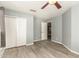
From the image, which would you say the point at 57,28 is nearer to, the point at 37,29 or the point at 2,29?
the point at 37,29

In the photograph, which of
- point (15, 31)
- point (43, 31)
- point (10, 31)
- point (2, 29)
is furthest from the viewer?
point (43, 31)

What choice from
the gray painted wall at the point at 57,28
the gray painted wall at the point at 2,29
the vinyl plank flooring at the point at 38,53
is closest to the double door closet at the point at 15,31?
the gray painted wall at the point at 2,29

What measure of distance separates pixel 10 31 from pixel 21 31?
0.86 metres

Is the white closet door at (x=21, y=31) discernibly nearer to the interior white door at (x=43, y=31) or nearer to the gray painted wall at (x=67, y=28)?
the gray painted wall at (x=67, y=28)

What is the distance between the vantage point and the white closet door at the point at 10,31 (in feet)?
19.3

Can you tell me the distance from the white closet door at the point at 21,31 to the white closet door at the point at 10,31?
0.32 meters

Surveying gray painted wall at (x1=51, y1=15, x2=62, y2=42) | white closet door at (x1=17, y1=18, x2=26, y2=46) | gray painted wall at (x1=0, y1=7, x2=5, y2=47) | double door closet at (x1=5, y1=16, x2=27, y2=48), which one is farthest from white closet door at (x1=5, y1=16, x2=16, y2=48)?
gray painted wall at (x1=51, y1=15, x2=62, y2=42)

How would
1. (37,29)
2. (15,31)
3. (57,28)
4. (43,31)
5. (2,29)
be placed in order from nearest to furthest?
1. (2,29)
2. (15,31)
3. (57,28)
4. (37,29)
5. (43,31)

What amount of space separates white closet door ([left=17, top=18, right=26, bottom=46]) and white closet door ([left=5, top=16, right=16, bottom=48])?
318 mm

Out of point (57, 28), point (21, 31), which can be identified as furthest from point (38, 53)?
point (57, 28)

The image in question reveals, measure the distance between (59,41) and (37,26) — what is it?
2.54 m

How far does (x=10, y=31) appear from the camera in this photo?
6027 millimetres

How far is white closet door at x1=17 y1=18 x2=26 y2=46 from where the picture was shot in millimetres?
6491

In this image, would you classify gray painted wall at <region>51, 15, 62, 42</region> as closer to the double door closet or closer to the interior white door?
the interior white door
